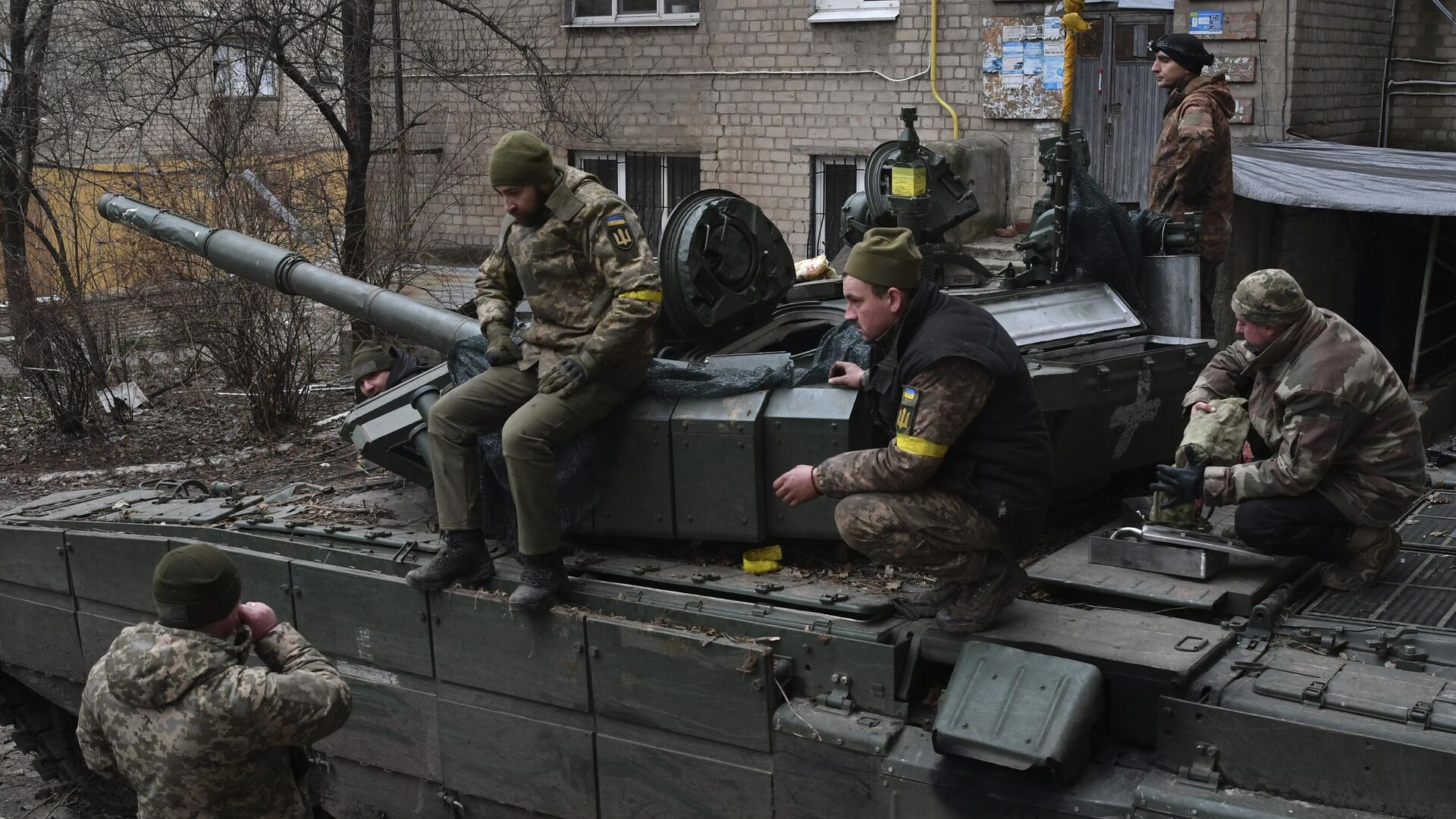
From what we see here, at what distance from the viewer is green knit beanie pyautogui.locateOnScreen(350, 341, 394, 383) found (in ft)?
21.5

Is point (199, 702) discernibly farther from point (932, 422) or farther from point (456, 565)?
point (932, 422)

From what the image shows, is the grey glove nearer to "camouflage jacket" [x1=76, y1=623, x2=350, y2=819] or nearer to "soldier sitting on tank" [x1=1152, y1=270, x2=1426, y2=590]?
"camouflage jacket" [x1=76, y1=623, x2=350, y2=819]

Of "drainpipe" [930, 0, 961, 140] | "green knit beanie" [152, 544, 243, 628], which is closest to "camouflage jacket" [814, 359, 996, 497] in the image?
"green knit beanie" [152, 544, 243, 628]

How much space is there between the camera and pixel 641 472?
5.30 m

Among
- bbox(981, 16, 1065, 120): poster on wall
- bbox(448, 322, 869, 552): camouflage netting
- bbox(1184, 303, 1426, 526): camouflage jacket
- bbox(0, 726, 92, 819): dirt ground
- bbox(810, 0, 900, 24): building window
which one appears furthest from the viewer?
bbox(810, 0, 900, 24): building window

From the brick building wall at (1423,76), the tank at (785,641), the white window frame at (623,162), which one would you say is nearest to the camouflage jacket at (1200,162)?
the tank at (785,641)

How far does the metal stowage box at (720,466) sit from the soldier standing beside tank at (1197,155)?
2.82 metres

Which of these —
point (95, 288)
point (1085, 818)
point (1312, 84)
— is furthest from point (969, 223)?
point (1085, 818)

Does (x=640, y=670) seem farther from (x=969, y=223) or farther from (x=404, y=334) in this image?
(x=969, y=223)

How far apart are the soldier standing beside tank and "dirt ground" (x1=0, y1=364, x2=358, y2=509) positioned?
525cm

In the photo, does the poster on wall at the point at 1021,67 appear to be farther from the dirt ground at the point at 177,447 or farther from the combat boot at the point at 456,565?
the combat boot at the point at 456,565

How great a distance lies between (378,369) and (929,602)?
9.72ft

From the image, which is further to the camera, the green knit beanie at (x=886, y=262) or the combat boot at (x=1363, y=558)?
the combat boot at (x=1363, y=558)

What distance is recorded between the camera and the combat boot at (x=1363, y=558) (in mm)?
4711
